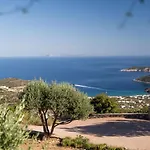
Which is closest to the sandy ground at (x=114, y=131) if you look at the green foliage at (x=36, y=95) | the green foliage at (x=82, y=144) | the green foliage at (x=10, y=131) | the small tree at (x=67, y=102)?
the green foliage at (x=82, y=144)

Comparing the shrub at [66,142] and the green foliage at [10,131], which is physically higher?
the green foliage at [10,131]

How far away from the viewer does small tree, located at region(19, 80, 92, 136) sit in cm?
1194

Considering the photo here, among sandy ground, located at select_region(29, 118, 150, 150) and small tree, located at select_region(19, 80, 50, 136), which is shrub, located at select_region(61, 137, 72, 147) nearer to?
sandy ground, located at select_region(29, 118, 150, 150)

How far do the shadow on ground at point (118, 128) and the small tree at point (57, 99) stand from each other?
1.89 metres

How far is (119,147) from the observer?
11.0 metres

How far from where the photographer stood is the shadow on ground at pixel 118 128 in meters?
13.5

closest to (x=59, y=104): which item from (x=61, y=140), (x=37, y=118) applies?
(x=61, y=140)

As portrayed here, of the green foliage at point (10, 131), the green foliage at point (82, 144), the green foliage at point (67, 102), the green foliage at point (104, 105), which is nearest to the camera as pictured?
the green foliage at point (10, 131)

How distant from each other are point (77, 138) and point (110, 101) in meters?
7.27

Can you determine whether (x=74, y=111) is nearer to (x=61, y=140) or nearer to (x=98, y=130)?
(x=61, y=140)

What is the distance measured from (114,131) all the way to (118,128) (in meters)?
0.65

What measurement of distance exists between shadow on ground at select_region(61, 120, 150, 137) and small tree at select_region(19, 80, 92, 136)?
1.89 metres

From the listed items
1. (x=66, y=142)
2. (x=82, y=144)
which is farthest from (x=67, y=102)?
(x=82, y=144)

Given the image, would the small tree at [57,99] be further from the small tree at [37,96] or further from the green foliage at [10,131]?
the green foliage at [10,131]
